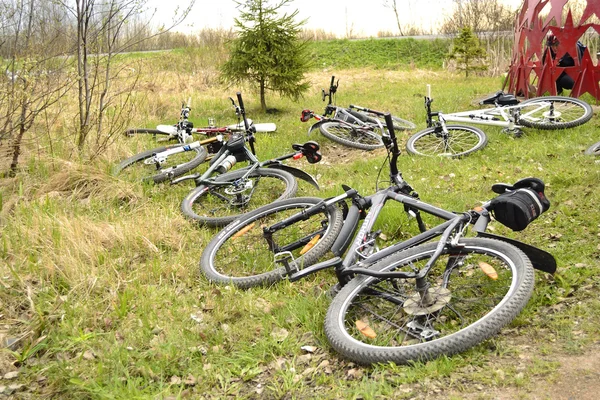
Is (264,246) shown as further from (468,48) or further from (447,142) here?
(468,48)

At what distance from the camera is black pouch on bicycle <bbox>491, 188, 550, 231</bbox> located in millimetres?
3291

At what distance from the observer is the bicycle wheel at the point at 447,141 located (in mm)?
7559

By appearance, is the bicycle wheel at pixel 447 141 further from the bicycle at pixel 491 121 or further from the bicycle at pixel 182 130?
the bicycle at pixel 182 130

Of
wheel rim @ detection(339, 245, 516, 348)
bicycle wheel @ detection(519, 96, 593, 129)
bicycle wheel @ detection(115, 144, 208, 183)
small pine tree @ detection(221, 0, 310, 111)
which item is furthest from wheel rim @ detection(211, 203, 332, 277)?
small pine tree @ detection(221, 0, 310, 111)

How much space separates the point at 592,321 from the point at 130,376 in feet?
9.18

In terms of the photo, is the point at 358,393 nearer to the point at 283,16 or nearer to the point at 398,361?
the point at 398,361

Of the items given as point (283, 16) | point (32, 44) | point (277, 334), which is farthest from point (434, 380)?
point (283, 16)

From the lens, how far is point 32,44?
286 inches

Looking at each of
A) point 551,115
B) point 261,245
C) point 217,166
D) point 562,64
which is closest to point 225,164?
point 217,166

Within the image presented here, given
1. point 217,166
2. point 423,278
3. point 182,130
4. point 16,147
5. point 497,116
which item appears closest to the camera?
point 423,278

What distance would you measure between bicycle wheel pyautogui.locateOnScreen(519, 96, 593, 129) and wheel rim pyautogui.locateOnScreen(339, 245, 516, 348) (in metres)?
4.74

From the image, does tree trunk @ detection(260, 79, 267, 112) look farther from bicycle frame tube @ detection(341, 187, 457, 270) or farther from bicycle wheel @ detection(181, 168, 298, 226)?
bicycle frame tube @ detection(341, 187, 457, 270)

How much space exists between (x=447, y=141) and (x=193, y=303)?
15.8 ft

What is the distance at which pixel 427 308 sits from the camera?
3.24 meters
